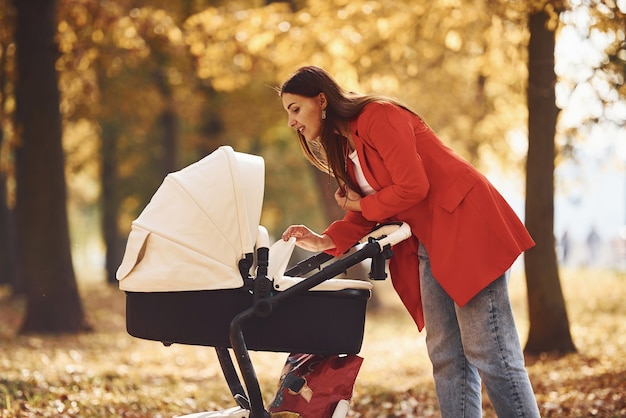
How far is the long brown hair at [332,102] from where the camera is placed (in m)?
3.85

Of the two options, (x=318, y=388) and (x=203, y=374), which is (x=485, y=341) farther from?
(x=203, y=374)

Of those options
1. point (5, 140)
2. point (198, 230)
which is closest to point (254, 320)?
point (198, 230)

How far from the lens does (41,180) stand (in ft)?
36.1

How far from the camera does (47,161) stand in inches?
434

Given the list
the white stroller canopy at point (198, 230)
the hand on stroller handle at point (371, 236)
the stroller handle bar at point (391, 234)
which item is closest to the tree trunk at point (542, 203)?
the hand on stroller handle at point (371, 236)

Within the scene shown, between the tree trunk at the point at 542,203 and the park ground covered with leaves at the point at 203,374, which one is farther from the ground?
the tree trunk at the point at 542,203

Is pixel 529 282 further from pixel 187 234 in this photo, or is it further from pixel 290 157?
pixel 290 157

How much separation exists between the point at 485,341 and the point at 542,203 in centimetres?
515

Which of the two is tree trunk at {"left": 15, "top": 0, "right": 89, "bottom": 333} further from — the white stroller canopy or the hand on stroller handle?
the white stroller canopy

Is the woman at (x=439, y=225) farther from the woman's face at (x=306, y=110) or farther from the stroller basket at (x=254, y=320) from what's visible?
the stroller basket at (x=254, y=320)

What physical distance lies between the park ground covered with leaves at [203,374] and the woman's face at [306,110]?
2.81 metres

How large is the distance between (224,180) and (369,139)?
66cm

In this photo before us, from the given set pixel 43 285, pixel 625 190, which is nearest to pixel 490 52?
pixel 43 285

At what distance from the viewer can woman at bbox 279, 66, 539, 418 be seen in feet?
12.2
